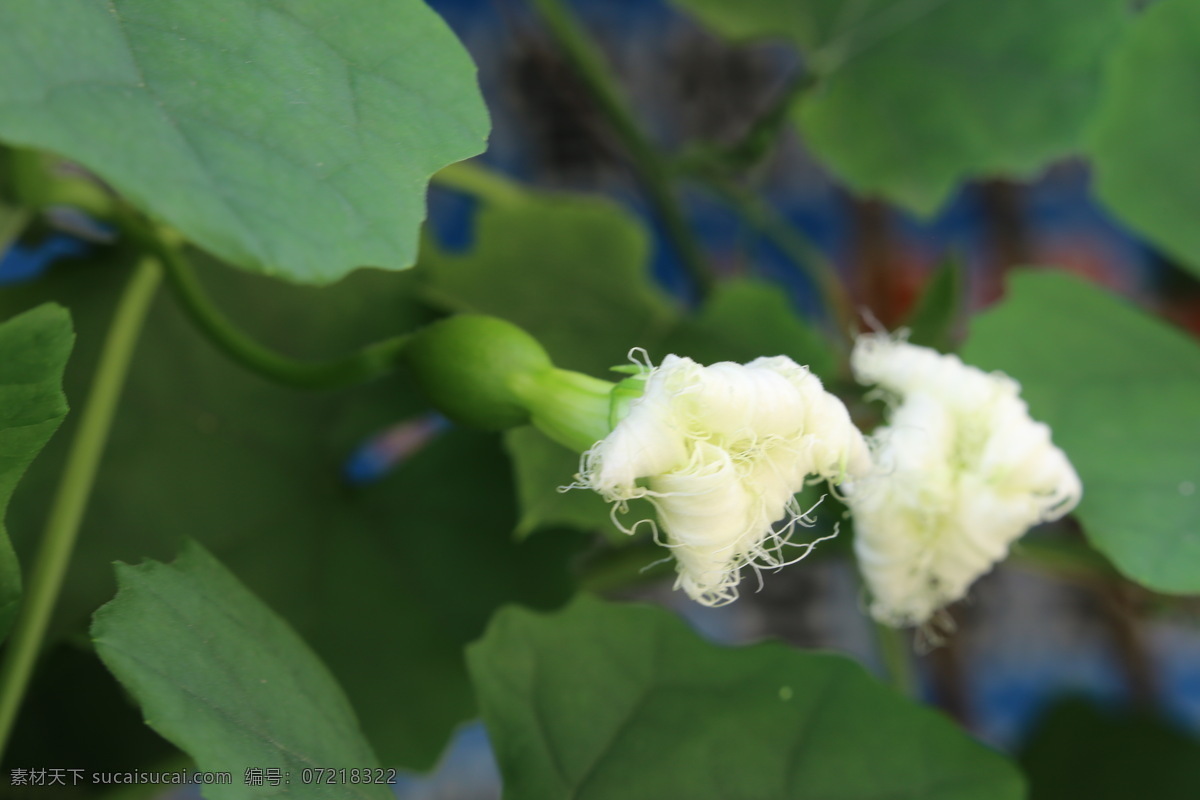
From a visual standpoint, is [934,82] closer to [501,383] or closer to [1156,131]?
[1156,131]

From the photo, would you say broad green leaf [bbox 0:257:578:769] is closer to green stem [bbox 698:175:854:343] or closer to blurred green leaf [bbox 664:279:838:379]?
blurred green leaf [bbox 664:279:838:379]

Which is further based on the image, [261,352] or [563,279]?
[563,279]

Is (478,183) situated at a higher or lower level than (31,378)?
lower

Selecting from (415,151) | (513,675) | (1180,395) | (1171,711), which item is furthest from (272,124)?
Answer: (1171,711)

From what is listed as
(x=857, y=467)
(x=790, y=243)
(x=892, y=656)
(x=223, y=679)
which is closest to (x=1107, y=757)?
(x=892, y=656)

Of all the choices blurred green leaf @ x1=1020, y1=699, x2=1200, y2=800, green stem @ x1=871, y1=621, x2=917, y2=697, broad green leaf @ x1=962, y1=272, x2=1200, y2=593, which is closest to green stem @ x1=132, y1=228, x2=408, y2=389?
broad green leaf @ x1=962, y1=272, x2=1200, y2=593

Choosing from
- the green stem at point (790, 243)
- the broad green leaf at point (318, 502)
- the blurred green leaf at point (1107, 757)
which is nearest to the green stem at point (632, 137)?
the green stem at point (790, 243)
